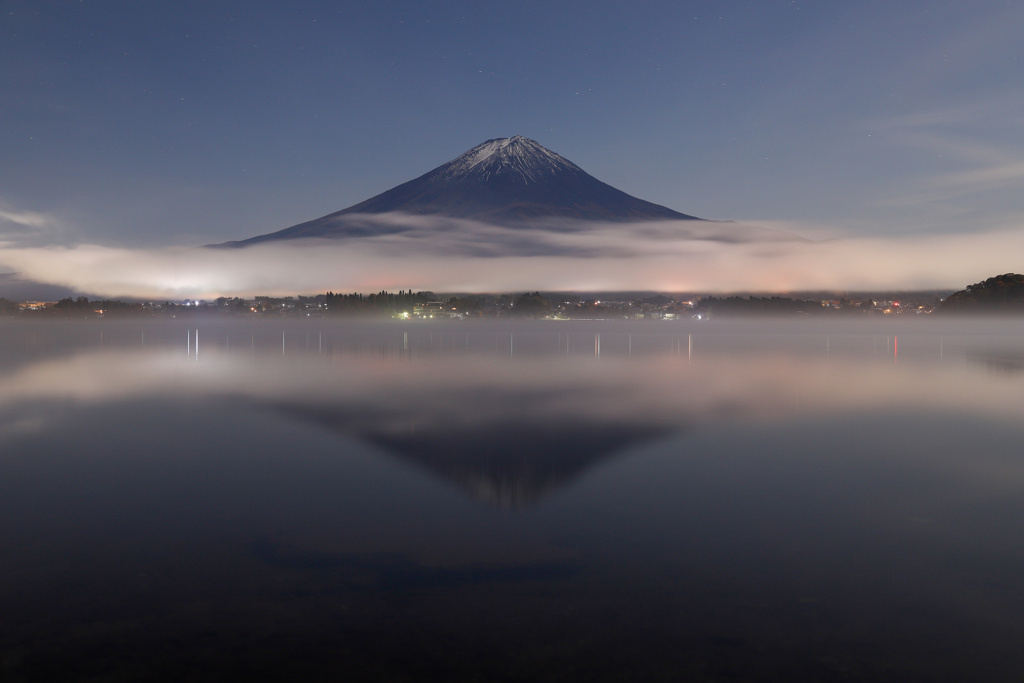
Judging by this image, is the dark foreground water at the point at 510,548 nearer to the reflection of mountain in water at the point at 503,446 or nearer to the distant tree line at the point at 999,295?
the reflection of mountain in water at the point at 503,446

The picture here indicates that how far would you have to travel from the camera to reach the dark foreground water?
213 inches

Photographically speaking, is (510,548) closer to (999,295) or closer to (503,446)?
(503,446)

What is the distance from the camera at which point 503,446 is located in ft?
49.0

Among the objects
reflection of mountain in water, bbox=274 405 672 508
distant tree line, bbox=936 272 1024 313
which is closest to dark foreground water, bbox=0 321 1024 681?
reflection of mountain in water, bbox=274 405 672 508

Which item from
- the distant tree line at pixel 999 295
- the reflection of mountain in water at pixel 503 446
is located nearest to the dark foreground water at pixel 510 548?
the reflection of mountain in water at pixel 503 446

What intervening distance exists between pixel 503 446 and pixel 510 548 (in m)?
6.97

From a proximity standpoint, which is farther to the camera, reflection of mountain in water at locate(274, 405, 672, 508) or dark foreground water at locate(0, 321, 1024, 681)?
reflection of mountain in water at locate(274, 405, 672, 508)

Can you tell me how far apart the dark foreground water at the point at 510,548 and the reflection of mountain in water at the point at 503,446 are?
4.7 inches

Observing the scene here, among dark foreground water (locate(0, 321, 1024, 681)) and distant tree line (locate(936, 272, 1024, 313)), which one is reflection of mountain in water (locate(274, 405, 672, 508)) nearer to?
dark foreground water (locate(0, 321, 1024, 681))

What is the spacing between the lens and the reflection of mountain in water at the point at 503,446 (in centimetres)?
1148

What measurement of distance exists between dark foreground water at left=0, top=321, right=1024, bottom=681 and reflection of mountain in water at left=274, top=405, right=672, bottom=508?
4.7 inches

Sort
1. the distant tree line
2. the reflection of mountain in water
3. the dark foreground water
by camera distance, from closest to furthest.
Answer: the dark foreground water, the reflection of mountain in water, the distant tree line

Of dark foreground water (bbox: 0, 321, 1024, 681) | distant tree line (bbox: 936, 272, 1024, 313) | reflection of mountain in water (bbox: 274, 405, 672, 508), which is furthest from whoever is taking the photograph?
distant tree line (bbox: 936, 272, 1024, 313)

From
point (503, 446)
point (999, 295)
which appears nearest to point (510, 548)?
point (503, 446)
